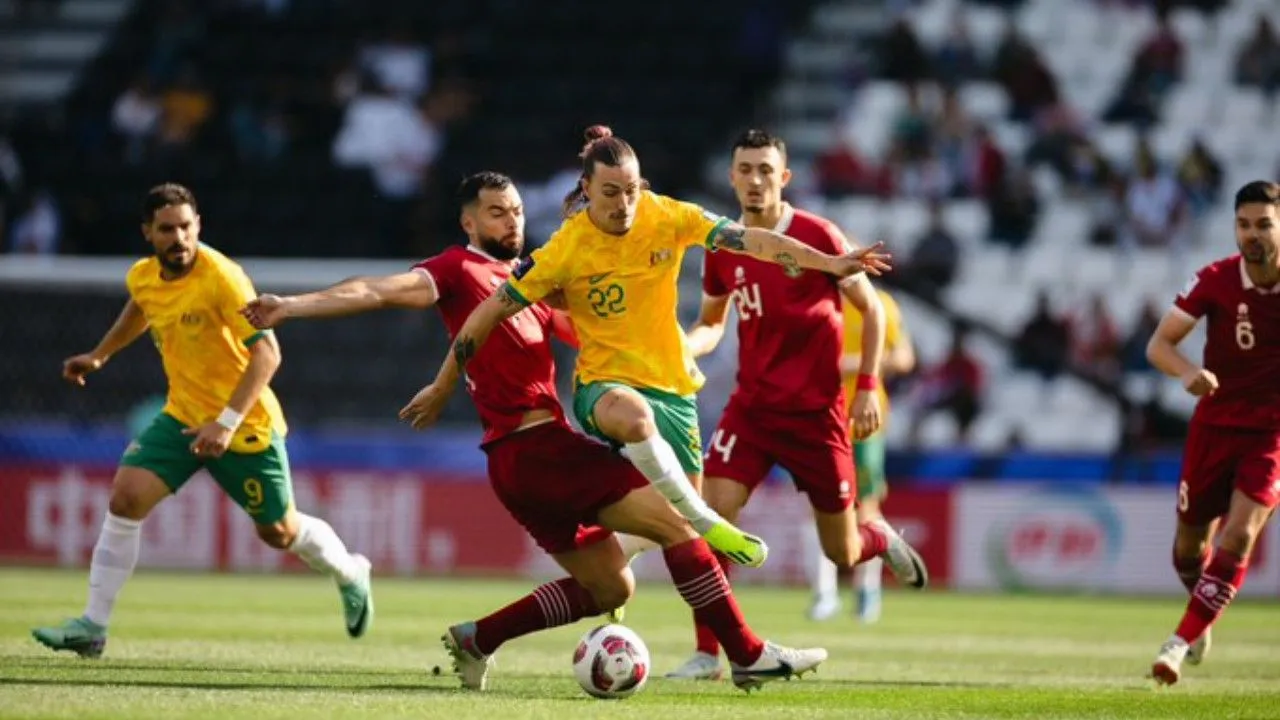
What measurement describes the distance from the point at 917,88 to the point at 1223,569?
635 inches

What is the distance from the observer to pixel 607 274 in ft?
35.8

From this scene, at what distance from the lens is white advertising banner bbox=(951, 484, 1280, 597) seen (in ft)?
74.7

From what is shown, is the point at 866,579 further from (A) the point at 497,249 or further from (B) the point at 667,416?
(A) the point at 497,249

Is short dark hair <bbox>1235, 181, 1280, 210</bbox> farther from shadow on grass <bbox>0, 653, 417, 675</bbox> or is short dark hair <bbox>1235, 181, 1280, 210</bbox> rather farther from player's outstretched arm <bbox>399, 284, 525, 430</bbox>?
shadow on grass <bbox>0, 653, 417, 675</bbox>

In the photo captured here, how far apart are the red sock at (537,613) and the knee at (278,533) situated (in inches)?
108

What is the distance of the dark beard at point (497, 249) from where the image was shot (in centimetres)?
1138

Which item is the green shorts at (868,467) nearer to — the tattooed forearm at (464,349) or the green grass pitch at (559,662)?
the green grass pitch at (559,662)

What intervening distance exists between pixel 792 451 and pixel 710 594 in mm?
2409

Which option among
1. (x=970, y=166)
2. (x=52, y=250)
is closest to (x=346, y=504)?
(x=52, y=250)

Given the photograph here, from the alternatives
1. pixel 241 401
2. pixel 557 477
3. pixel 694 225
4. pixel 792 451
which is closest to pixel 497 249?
pixel 694 225

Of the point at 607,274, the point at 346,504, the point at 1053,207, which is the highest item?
the point at 1053,207

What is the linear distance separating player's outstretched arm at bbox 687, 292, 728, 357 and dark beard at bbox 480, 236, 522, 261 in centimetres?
125

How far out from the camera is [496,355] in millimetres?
11070

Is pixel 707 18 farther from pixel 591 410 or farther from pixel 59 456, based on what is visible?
pixel 591 410
